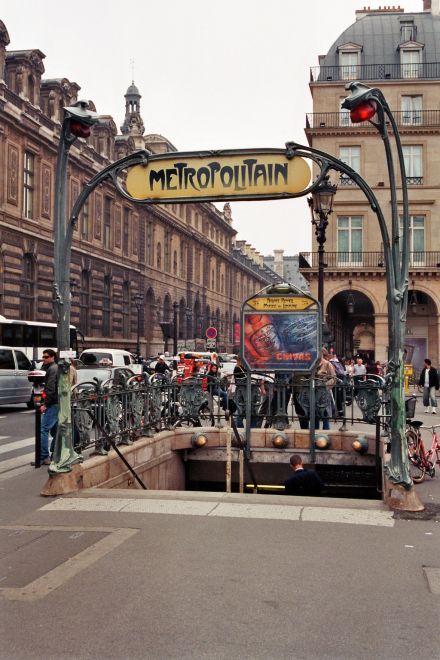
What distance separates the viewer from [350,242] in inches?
1684

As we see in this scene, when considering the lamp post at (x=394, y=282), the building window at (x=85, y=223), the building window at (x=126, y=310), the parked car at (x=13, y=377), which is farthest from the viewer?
the building window at (x=126, y=310)

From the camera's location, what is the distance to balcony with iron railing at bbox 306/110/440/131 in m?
43.3

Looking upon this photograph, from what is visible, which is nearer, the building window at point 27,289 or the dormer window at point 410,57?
the building window at point 27,289

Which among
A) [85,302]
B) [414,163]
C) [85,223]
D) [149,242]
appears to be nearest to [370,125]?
[414,163]

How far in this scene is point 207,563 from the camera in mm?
6359

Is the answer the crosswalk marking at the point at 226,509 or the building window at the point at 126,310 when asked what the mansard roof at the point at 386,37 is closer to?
the building window at the point at 126,310

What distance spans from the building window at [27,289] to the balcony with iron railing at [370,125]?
58.4 feet

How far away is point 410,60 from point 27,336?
28.6 meters

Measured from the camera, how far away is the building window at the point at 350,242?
4278 cm

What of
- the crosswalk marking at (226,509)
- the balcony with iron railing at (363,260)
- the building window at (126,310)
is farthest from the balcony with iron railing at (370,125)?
the crosswalk marking at (226,509)

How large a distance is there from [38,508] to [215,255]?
273 feet

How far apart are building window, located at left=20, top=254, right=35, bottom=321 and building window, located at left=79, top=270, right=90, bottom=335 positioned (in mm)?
7426

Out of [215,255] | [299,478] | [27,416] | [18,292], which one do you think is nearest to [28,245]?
[18,292]

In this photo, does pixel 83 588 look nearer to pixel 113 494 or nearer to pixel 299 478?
pixel 113 494
